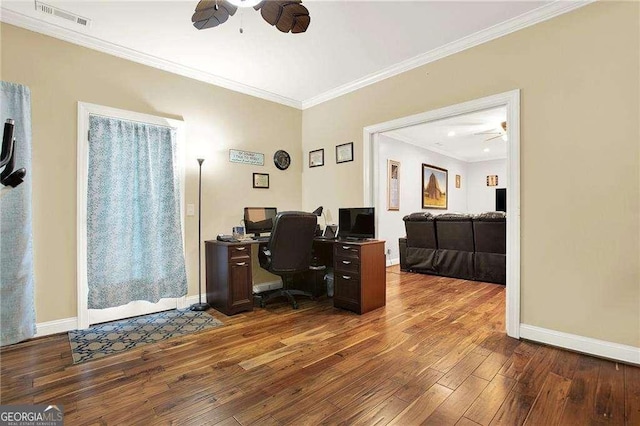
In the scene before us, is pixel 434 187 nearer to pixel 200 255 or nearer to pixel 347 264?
pixel 347 264

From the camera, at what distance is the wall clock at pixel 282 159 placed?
4520 mm

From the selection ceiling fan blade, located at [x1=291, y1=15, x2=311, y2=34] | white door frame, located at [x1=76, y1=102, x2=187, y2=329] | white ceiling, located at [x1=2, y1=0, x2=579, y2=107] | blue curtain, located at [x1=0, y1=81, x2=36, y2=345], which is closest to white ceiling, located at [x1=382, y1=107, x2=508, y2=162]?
white ceiling, located at [x1=2, y1=0, x2=579, y2=107]

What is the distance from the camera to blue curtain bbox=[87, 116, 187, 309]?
299 cm

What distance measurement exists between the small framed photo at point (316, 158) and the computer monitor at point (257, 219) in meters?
0.99

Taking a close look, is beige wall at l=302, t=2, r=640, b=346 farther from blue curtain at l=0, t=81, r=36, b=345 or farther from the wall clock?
blue curtain at l=0, t=81, r=36, b=345

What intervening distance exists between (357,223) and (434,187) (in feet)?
15.8

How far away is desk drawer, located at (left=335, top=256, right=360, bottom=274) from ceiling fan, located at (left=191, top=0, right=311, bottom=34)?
2.21 m

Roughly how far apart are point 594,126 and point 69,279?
4625mm

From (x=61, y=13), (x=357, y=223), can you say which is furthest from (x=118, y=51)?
(x=357, y=223)

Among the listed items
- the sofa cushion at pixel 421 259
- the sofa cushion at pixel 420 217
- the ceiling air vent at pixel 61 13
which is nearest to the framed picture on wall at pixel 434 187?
the sofa cushion at pixel 420 217

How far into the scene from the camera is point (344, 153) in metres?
4.22

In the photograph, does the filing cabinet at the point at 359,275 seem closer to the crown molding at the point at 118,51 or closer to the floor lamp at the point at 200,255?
the floor lamp at the point at 200,255

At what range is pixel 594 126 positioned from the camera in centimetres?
233

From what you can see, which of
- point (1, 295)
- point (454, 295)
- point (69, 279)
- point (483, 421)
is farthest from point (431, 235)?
point (1, 295)
